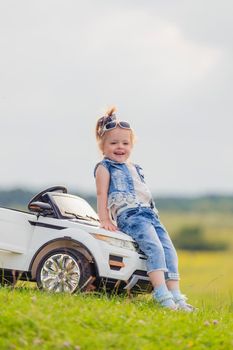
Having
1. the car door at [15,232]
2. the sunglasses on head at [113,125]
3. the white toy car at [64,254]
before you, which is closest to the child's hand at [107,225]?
the white toy car at [64,254]

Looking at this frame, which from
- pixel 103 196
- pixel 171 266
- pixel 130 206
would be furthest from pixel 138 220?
pixel 171 266

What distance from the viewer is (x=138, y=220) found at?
36.5ft

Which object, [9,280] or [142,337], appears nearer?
[142,337]

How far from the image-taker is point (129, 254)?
427 inches

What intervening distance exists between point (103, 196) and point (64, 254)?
0.87m

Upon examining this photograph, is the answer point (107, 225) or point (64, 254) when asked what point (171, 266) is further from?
point (64, 254)

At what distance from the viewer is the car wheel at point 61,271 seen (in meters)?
10.7

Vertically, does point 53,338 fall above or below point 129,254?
A: below

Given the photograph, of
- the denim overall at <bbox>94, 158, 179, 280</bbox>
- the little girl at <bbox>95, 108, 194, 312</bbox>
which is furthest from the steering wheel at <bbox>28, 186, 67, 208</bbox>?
the denim overall at <bbox>94, 158, 179, 280</bbox>

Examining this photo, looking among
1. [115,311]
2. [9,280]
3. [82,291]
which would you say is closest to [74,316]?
[115,311]

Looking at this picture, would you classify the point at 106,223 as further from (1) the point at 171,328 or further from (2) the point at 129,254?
(1) the point at 171,328

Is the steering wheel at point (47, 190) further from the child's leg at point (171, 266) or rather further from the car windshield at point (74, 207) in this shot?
the child's leg at point (171, 266)

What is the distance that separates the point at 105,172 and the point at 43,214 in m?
0.86

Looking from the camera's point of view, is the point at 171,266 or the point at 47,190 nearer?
the point at 171,266
